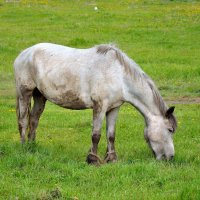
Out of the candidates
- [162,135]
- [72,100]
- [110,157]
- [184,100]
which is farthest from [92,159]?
→ [184,100]

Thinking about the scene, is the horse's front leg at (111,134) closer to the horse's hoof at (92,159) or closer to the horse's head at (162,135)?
the horse's hoof at (92,159)

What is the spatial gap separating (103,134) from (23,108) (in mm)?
2438

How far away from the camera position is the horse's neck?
10.4 meters

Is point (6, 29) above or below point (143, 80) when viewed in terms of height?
below

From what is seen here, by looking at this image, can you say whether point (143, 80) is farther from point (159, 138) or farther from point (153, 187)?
point (153, 187)

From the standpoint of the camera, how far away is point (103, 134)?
13.2 m

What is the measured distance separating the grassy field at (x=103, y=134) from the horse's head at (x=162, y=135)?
247mm

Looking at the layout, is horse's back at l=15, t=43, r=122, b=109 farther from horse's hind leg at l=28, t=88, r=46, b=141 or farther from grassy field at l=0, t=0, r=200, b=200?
grassy field at l=0, t=0, r=200, b=200

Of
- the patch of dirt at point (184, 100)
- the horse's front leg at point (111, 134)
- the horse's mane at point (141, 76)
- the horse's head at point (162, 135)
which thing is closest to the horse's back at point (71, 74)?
the horse's mane at point (141, 76)

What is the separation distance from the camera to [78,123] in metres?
14.0

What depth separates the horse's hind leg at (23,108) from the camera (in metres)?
11.3

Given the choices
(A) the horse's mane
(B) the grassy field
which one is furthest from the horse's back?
(B) the grassy field

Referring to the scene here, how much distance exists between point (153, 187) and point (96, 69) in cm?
269

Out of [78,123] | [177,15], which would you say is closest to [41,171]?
[78,123]
